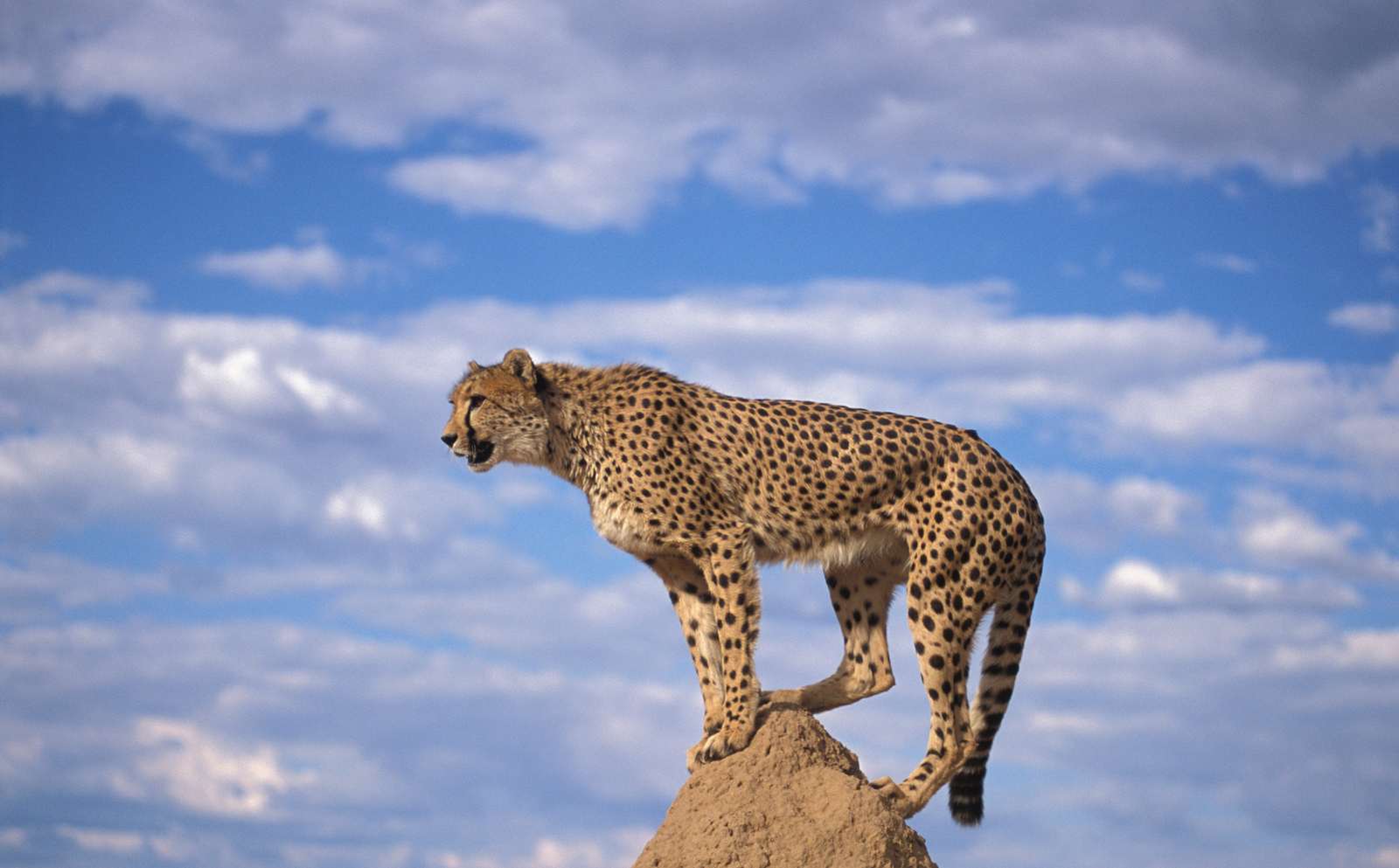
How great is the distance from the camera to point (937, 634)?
9602 millimetres

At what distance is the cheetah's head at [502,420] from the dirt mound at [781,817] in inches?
104

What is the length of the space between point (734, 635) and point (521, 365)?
2503 millimetres

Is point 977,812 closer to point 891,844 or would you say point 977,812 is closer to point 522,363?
point 891,844

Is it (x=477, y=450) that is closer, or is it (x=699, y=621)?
(x=699, y=621)

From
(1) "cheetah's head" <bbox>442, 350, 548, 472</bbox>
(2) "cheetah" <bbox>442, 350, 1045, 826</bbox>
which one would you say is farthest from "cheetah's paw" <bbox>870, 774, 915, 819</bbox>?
(1) "cheetah's head" <bbox>442, 350, 548, 472</bbox>

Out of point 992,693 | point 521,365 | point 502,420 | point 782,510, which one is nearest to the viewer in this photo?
point 782,510

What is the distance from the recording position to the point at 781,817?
874 cm

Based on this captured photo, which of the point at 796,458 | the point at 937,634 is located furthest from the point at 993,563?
the point at 796,458

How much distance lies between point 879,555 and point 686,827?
2480 millimetres

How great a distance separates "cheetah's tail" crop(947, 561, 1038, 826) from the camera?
977 centimetres

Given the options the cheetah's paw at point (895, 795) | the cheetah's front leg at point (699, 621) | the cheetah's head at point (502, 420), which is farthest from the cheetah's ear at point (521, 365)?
the cheetah's paw at point (895, 795)

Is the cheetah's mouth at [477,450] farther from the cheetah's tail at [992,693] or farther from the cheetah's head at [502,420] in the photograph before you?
the cheetah's tail at [992,693]

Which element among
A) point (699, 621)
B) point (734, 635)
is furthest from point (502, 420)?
point (734, 635)

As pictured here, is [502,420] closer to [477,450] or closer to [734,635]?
[477,450]
